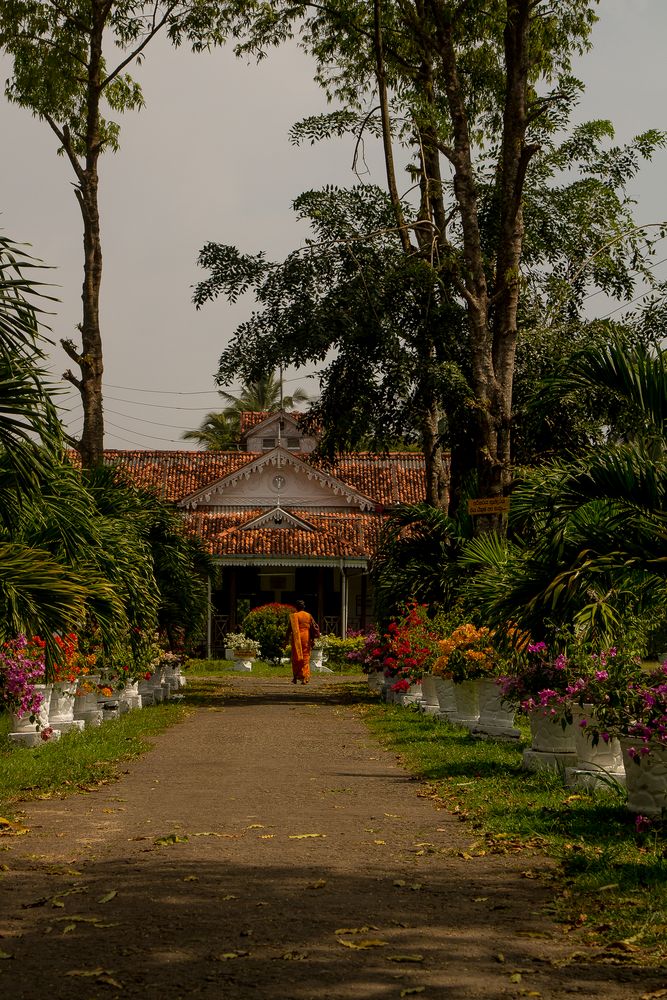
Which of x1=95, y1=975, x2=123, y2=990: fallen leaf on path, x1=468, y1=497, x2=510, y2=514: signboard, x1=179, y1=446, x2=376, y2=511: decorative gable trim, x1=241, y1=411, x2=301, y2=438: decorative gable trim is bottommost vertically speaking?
x1=95, y1=975, x2=123, y2=990: fallen leaf on path

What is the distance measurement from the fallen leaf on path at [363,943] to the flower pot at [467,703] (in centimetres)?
1019

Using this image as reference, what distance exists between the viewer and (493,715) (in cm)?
1447

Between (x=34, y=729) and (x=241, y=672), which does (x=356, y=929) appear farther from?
(x=241, y=672)

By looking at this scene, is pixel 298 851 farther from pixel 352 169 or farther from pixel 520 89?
pixel 352 169

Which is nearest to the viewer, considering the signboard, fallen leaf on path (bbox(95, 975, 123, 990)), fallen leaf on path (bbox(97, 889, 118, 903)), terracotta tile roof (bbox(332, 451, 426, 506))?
fallen leaf on path (bbox(95, 975, 123, 990))

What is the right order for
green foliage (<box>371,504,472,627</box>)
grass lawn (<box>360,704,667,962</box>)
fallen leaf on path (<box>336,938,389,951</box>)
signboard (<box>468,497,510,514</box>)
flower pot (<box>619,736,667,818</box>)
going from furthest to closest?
green foliage (<box>371,504,472,627</box>) < signboard (<box>468,497,510,514</box>) < flower pot (<box>619,736,667,818</box>) < grass lawn (<box>360,704,667,962</box>) < fallen leaf on path (<box>336,938,389,951</box>)

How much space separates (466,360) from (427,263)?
1.86 m

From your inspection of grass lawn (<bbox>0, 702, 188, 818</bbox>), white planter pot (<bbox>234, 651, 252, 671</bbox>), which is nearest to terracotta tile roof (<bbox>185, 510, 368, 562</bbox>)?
white planter pot (<bbox>234, 651, 252, 671</bbox>)

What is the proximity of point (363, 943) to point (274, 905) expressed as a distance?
790 millimetres

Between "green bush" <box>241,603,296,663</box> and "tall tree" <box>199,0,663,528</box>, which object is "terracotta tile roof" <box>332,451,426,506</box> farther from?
"tall tree" <box>199,0,663,528</box>

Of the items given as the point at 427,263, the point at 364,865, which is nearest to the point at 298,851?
the point at 364,865

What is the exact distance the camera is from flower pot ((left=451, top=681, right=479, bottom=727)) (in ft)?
51.3

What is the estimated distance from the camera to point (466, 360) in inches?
867

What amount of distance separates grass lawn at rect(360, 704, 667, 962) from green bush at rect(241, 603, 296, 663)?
2433 centimetres
